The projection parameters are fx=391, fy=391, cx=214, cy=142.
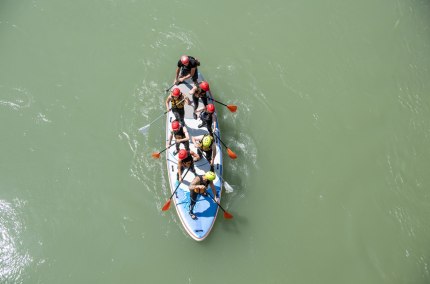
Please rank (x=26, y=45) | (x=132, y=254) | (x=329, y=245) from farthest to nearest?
(x=26, y=45) < (x=329, y=245) < (x=132, y=254)

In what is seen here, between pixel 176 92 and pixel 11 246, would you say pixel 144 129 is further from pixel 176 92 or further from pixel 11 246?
pixel 11 246

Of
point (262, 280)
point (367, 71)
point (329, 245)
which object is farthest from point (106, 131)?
point (367, 71)

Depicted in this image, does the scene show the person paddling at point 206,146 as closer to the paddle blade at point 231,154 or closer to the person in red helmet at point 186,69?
the paddle blade at point 231,154

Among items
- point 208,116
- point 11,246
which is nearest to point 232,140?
point 208,116

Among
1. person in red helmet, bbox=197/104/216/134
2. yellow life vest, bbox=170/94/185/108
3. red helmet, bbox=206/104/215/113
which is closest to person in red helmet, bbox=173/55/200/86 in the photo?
yellow life vest, bbox=170/94/185/108

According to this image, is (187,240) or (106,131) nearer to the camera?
(187,240)

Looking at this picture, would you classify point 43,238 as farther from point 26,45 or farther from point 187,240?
point 26,45
